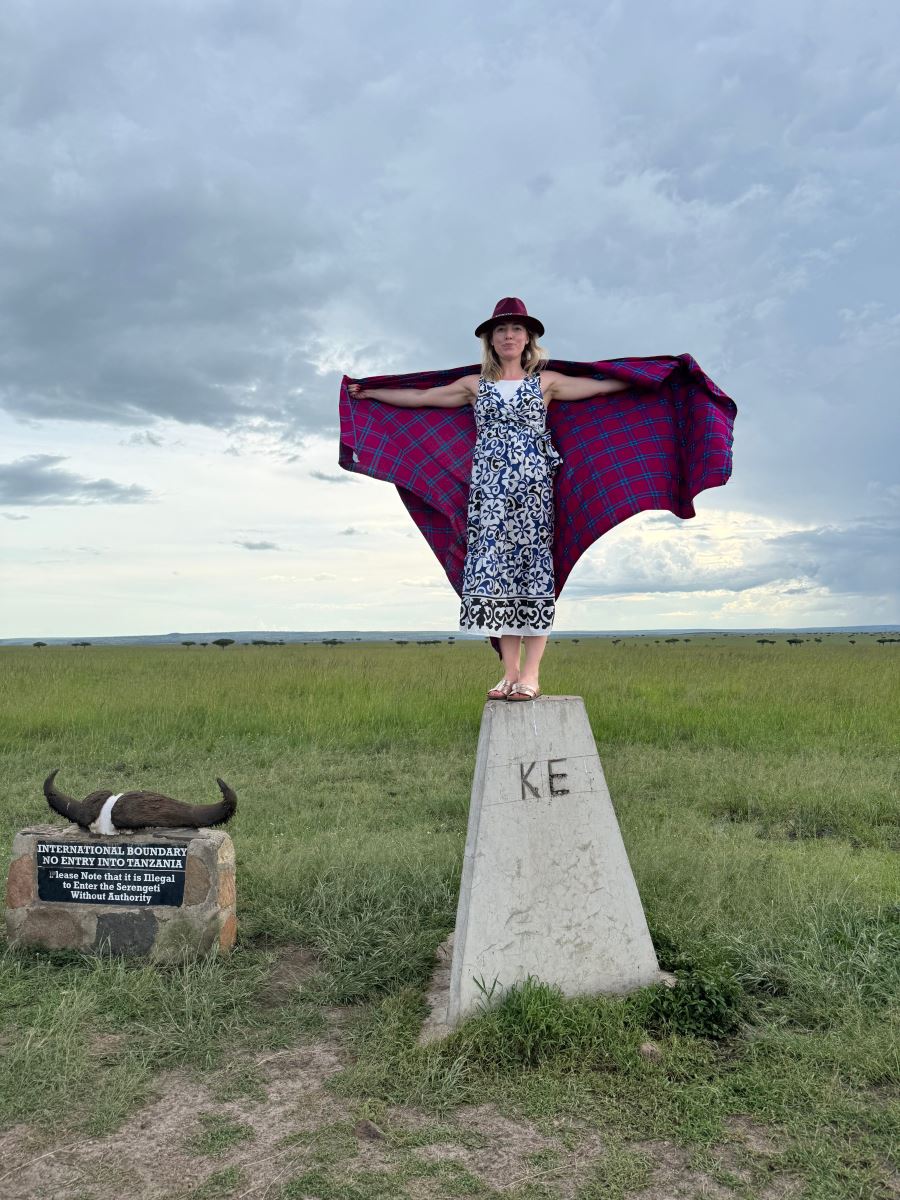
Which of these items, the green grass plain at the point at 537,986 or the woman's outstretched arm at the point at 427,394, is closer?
the green grass plain at the point at 537,986

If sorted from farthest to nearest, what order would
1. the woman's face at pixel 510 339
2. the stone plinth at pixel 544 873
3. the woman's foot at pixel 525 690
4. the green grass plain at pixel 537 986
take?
the woman's face at pixel 510 339 → the woman's foot at pixel 525 690 → the stone plinth at pixel 544 873 → the green grass plain at pixel 537 986

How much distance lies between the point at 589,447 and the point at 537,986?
9.68ft

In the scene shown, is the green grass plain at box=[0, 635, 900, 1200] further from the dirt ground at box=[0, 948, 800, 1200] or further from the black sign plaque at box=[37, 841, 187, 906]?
the black sign plaque at box=[37, 841, 187, 906]

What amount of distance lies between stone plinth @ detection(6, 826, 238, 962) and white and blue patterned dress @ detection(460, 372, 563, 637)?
2077 mm

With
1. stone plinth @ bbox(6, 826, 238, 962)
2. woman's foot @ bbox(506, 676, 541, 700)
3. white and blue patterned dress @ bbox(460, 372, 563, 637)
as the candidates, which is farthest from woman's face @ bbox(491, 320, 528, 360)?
stone plinth @ bbox(6, 826, 238, 962)

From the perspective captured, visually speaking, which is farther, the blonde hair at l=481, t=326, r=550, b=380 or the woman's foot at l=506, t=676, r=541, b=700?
the blonde hair at l=481, t=326, r=550, b=380

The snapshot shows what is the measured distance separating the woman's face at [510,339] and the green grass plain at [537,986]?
3.39 metres

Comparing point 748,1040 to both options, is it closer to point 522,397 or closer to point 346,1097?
point 346,1097

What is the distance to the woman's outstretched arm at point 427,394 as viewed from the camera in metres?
5.37

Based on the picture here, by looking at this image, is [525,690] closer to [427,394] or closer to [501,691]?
[501,691]

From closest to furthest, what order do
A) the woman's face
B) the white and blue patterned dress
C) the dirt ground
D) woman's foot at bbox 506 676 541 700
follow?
the dirt ground < woman's foot at bbox 506 676 541 700 < the white and blue patterned dress < the woman's face

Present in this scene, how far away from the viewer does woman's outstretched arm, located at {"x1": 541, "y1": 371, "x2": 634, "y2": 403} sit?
5285mm

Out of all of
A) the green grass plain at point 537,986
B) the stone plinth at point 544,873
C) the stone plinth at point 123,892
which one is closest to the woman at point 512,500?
the stone plinth at point 544,873

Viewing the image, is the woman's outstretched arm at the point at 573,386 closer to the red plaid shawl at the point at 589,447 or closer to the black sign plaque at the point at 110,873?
the red plaid shawl at the point at 589,447
